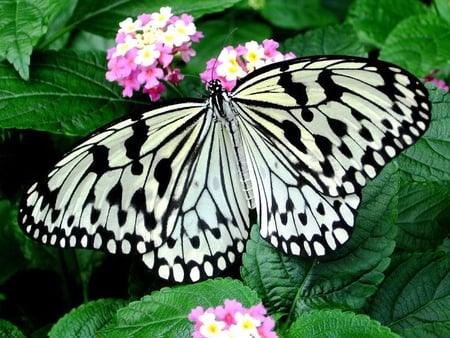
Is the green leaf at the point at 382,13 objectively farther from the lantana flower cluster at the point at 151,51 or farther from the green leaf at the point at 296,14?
the lantana flower cluster at the point at 151,51

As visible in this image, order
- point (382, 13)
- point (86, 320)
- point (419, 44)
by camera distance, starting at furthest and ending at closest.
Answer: point (382, 13)
point (419, 44)
point (86, 320)

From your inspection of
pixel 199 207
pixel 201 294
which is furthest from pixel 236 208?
pixel 201 294

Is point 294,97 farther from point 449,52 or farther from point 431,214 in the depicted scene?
point 449,52

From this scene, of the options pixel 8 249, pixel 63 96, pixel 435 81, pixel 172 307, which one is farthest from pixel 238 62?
pixel 8 249

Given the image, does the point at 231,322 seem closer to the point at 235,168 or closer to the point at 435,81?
the point at 235,168

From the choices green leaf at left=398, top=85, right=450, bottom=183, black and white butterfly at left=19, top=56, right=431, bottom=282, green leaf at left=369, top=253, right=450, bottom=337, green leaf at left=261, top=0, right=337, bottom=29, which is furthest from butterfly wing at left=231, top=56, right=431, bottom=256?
green leaf at left=261, top=0, right=337, bottom=29

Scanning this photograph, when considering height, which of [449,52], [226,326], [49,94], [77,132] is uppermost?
[449,52]

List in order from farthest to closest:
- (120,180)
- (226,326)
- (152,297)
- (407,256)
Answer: (407,256)
(120,180)
(152,297)
(226,326)
